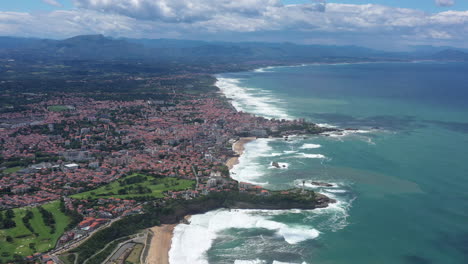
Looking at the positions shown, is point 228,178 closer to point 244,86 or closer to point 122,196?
point 122,196

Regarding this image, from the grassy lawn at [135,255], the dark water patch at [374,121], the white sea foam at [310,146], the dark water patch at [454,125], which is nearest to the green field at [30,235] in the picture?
the grassy lawn at [135,255]

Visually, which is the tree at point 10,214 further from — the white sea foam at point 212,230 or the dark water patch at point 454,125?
the dark water patch at point 454,125

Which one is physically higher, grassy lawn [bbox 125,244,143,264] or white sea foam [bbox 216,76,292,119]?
white sea foam [bbox 216,76,292,119]

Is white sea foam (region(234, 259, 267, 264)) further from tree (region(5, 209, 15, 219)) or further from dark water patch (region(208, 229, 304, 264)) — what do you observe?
tree (region(5, 209, 15, 219))

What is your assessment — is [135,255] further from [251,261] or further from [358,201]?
[358,201]

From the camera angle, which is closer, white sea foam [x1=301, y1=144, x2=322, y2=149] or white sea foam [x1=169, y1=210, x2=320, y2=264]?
white sea foam [x1=169, y1=210, x2=320, y2=264]

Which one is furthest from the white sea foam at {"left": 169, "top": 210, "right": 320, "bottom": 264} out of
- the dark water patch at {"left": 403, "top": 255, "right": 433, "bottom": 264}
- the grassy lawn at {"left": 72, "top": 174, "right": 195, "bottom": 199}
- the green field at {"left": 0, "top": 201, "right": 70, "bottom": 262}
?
the green field at {"left": 0, "top": 201, "right": 70, "bottom": 262}

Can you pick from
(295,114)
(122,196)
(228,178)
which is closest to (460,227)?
(228,178)
